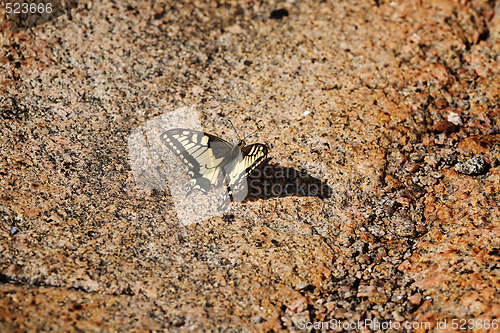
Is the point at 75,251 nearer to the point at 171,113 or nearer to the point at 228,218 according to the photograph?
the point at 228,218

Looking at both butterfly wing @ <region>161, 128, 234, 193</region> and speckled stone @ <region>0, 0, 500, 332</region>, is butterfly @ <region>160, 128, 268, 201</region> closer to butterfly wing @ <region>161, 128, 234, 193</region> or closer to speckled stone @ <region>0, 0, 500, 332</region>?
butterfly wing @ <region>161, 128, 234, 193</region>

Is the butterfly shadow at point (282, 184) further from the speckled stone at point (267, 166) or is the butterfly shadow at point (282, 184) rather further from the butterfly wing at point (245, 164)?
the butterfly wing at point (245, 164)

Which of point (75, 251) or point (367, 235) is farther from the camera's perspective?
point (367, 235)

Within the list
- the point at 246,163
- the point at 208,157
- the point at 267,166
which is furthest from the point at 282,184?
the point at 208,157

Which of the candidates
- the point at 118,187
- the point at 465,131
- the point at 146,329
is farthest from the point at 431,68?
the point at 146,329

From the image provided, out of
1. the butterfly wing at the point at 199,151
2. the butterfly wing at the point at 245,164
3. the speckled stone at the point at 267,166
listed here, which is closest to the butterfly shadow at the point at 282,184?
the speckled stone at the point at 267,166

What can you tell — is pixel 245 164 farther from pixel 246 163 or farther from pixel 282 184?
pixel 282 184

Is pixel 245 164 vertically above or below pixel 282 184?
above
